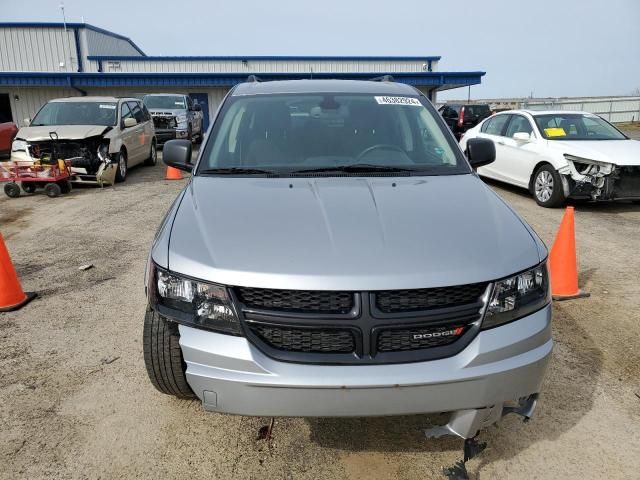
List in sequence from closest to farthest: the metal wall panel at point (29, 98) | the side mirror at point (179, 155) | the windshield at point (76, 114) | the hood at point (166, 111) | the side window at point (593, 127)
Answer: the side mirror at point (179, 155) → the side window at point (593, 127) → the windshield at point (76, 114) → the hood at point (166, 111) → the metal wall panel at point (29, 98)

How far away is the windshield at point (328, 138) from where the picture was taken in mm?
3189

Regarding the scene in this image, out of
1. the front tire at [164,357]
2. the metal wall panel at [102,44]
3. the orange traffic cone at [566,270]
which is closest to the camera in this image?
the front tire at [164,357]

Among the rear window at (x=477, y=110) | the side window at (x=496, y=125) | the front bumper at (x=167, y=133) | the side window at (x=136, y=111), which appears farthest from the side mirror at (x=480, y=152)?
the rear window at (x=477, y=110)

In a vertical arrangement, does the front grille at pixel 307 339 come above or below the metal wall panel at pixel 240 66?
below

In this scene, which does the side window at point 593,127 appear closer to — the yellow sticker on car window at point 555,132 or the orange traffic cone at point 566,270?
the yellow sticker on car window at point 555,132

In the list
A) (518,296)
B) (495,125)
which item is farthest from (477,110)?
(518,296)

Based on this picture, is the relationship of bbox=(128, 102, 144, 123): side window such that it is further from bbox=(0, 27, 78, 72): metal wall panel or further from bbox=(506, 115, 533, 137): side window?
bbox=(0, 27, 78, 72): metal wall panel

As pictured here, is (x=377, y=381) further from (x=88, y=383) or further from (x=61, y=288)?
(x=61, y=288)

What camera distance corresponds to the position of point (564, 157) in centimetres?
800

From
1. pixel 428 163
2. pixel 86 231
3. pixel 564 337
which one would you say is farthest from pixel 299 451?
pixel 86 231

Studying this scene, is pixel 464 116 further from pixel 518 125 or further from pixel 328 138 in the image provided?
pixel 328 138

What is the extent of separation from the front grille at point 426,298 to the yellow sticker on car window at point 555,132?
25.1 feet

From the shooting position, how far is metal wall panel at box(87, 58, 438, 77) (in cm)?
2992

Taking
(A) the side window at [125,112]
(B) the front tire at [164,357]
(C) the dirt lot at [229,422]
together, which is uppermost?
(A) the side window at [125,112]
